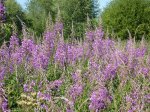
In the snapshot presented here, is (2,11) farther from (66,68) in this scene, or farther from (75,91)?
(66,68)

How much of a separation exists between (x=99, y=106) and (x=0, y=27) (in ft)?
5.69

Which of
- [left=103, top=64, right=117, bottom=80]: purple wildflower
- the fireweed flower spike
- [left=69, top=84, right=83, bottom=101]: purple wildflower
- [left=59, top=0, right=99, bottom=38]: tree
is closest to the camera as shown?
[left=69, top=84, right=83, bottom=101]: purple wildflower

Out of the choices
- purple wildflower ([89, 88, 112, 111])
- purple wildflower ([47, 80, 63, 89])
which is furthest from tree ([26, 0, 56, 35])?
purple wildflower ([89, 88, 112, 111])

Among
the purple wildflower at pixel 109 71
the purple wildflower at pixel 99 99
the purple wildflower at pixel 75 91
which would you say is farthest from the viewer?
the purple wildflower at pixel 109 71

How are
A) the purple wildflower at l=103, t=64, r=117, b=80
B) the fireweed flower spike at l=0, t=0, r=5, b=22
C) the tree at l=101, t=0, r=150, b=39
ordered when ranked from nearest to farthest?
the fireweed flower spike at l=0, t=0, r=5, b=22, the purple wildflower at l=103, t=64, r=117, b=80, the tree at l=101, t=0, r=150, b=39

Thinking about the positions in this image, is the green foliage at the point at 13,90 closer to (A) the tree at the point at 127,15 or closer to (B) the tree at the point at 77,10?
(A) the tree at the point at 127,15

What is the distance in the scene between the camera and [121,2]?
152ft

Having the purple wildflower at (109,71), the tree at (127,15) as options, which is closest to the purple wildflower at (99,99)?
the purple wildflower at (109,71)

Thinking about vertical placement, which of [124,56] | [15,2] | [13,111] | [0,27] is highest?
[15,2]

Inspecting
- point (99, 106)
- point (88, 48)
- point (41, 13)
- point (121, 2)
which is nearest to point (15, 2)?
point (41, 13)

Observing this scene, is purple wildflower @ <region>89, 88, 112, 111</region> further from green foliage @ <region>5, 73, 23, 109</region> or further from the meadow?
green foliage @ <region>5, 73, 23, 109</region>

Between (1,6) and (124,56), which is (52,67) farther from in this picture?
(1,6)

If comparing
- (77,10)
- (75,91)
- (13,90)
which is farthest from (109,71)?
(77,10)

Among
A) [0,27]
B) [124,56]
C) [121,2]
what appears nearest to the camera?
[0,27]
